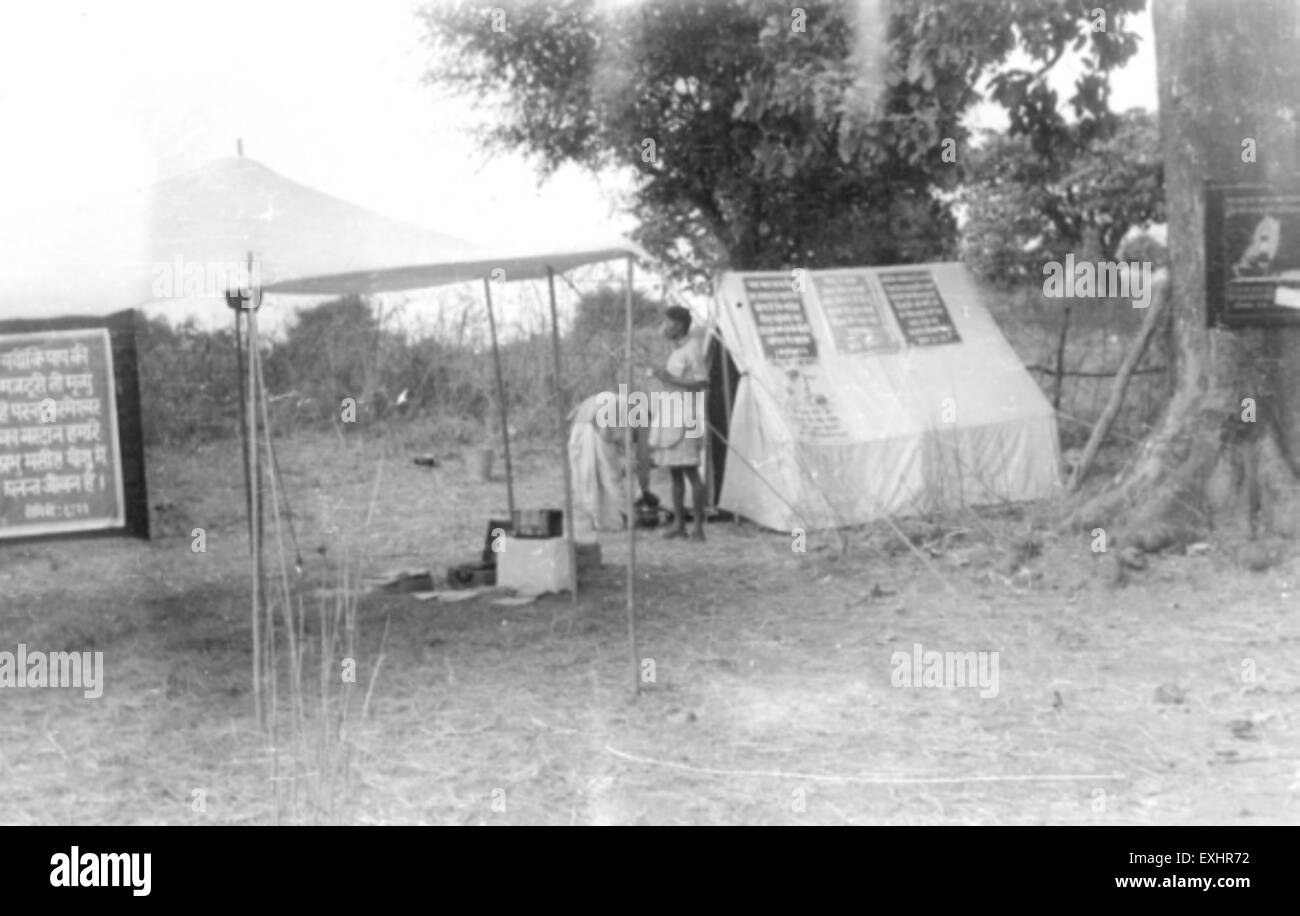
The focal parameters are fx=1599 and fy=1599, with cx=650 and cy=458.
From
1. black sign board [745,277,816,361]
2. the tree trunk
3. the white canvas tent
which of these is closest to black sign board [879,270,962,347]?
the white canvas tent

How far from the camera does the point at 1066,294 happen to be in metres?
13.2

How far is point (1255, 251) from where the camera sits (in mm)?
8633

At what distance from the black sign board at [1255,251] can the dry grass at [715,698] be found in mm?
1465

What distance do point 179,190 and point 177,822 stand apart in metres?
3.28

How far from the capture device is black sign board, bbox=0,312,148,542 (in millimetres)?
7422

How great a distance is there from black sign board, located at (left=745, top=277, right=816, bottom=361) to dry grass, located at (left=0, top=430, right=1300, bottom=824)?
4.69 ft

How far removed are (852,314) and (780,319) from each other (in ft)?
2.09

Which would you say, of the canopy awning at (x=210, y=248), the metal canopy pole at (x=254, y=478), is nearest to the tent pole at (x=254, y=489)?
the metal canopy pole at (x=254, y=478)

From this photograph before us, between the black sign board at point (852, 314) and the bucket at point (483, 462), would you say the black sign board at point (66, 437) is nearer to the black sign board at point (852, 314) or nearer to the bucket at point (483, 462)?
the black sign board at point (852, 314)

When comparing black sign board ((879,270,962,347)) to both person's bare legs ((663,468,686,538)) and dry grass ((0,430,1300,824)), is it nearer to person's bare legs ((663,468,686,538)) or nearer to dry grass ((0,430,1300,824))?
dry grass ((0,430,1300,824))

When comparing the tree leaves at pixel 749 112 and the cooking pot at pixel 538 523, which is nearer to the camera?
the cooking pot at pixel 538 523

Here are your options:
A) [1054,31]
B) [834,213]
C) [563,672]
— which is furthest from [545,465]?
[563,672]

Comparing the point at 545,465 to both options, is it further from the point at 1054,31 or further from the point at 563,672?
the point at 563,672

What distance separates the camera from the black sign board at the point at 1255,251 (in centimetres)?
862
